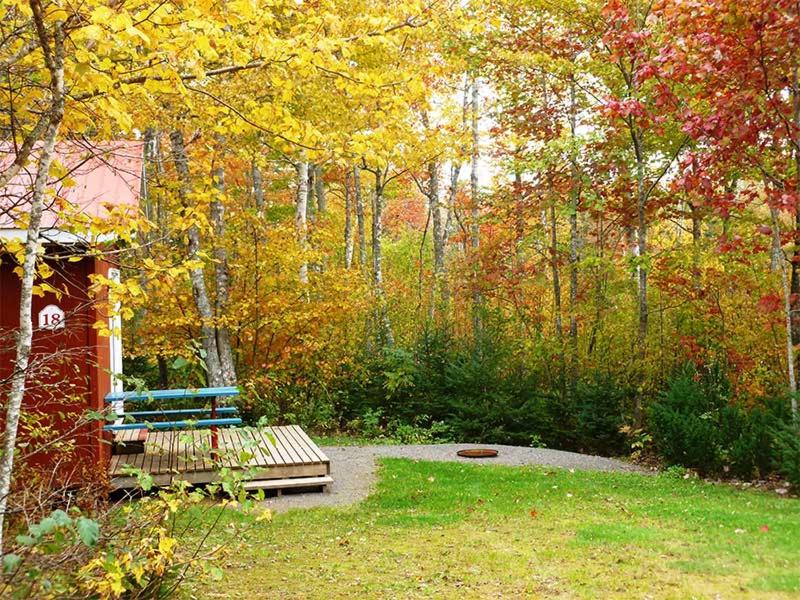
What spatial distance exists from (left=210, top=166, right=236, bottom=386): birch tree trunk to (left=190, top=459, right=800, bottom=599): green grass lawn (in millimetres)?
4684

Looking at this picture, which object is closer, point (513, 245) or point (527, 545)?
point (527, 545)

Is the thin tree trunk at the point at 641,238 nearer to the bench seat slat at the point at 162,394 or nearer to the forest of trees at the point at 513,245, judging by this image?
the forest of trees at the point at 513,245

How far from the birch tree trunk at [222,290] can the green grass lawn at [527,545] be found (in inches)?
184

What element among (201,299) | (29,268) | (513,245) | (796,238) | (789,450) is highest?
(513,245)

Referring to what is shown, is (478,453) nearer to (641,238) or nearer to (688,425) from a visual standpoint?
(688,425)

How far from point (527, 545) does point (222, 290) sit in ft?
24.2

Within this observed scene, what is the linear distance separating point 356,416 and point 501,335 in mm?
2752

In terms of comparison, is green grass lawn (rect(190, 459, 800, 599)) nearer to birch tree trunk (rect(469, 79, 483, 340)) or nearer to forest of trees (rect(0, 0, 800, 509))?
forest of trees (rect(0, 0, 800, 509))

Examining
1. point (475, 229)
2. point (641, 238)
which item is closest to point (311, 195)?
point (475, 229)

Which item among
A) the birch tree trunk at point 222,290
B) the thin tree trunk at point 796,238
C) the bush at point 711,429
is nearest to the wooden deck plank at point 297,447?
the birch tree trunk at point 222,290

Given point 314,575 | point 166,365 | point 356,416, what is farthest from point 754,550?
point 166,365

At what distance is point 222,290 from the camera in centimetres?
1140

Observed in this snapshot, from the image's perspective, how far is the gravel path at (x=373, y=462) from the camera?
7375mm

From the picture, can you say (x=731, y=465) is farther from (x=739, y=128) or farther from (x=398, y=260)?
(x=398, y=260)
